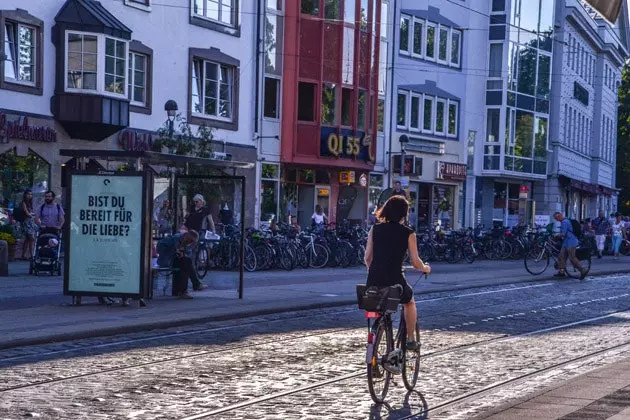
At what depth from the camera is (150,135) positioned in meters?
34.0

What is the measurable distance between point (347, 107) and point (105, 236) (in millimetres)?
25769

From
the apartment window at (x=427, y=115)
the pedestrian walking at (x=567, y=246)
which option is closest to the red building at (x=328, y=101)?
the apartment window at (x=427, y=115)

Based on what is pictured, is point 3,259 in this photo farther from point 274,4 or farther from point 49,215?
point 274,4

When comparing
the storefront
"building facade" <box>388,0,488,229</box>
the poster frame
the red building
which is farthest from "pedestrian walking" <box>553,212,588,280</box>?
"building facade" <box>388,0,488,229</box>

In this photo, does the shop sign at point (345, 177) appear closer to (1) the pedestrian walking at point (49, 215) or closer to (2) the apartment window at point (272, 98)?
(2) the apartment window at point (272, 98)

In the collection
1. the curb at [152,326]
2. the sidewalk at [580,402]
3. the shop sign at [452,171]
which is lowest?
the curb at [152,326]

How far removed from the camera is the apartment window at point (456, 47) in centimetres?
5366

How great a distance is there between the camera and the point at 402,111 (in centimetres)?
4950

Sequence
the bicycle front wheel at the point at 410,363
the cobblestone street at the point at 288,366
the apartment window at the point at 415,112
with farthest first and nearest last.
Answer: the apartment window at the point at 415,112 → the bicycle front wheel at the point at 410,363 → the cobblestone street at the point at 288,366

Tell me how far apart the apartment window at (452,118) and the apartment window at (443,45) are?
2.17m

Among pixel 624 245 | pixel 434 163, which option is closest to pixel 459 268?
pixel 434 163

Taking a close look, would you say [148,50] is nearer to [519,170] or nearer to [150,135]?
[150,135]

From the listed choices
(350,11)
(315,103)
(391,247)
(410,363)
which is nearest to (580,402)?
(410,363)

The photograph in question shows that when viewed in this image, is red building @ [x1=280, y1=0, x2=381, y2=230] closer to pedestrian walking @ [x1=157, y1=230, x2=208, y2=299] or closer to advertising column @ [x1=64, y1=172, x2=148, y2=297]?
pedestrian walking @ [x1=157, y1=230, x2=208, y2=299]
